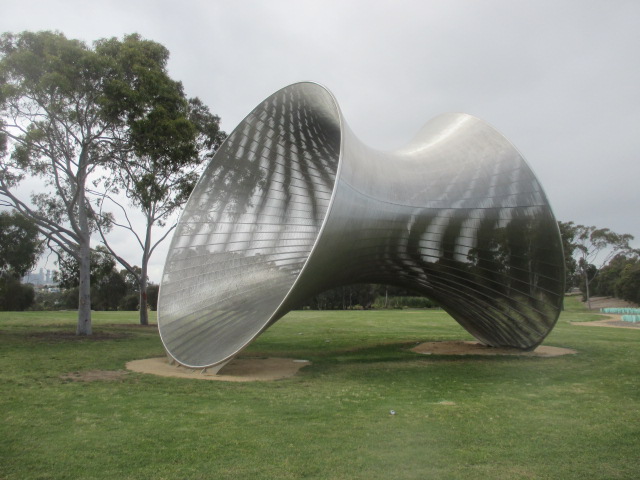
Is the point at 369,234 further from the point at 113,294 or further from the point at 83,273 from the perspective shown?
the point at 113,294

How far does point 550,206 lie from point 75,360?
12820 millimetres

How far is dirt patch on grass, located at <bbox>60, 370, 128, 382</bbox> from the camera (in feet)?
34.1

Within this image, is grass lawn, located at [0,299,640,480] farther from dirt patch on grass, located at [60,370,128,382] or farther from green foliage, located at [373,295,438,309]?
green foliage, located at [373,295,438,309]

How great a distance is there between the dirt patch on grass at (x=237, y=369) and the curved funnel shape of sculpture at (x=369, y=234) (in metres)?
0.39

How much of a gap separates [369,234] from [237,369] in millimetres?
4647

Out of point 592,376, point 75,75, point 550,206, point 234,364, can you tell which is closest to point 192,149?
point 75,75

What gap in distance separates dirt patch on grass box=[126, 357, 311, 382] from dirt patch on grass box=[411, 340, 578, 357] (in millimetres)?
4612

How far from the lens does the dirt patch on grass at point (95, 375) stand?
34.1 feet

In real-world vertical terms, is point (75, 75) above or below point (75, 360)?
above

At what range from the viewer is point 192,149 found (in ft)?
70.4

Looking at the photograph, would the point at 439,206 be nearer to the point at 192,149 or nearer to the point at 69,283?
the point at 192,149

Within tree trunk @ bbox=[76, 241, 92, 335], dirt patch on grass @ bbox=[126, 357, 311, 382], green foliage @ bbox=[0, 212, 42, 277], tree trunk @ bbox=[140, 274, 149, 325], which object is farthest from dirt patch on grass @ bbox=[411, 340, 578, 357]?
green foliage @ bbox=[0, 212, 42, 277]

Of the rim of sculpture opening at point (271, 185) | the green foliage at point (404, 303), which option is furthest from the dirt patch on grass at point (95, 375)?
the green foliage at point (404, 303)

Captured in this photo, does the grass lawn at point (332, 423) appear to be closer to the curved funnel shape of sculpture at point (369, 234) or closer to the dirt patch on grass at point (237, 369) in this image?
the dirt patch on grass at point (237, 369)
